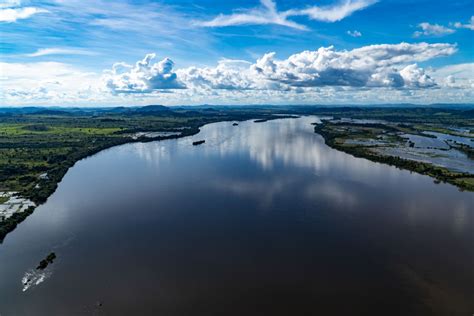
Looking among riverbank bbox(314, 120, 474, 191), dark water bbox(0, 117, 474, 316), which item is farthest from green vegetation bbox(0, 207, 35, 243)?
riverbank bbox(314, 120, 474, 191)

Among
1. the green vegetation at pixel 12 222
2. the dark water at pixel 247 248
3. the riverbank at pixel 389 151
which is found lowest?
the dark water at pixel 247 248

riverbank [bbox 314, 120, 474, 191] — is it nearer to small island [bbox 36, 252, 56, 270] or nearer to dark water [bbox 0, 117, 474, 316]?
dark water [bbox 0, 117, 474, 316]

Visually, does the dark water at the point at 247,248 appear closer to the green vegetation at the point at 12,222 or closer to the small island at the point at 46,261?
the small island at the point at 46,261

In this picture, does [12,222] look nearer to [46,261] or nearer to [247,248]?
[46,261]

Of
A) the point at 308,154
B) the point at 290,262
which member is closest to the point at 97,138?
the point at 308,154

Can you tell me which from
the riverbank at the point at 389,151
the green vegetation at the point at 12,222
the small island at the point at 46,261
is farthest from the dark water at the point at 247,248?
the riverbank at the point at 389,151

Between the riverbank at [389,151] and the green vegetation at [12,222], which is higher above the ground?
the riverbank at [389,151]

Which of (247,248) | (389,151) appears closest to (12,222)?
(247,248)

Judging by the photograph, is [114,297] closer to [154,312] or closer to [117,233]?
[154,312]
